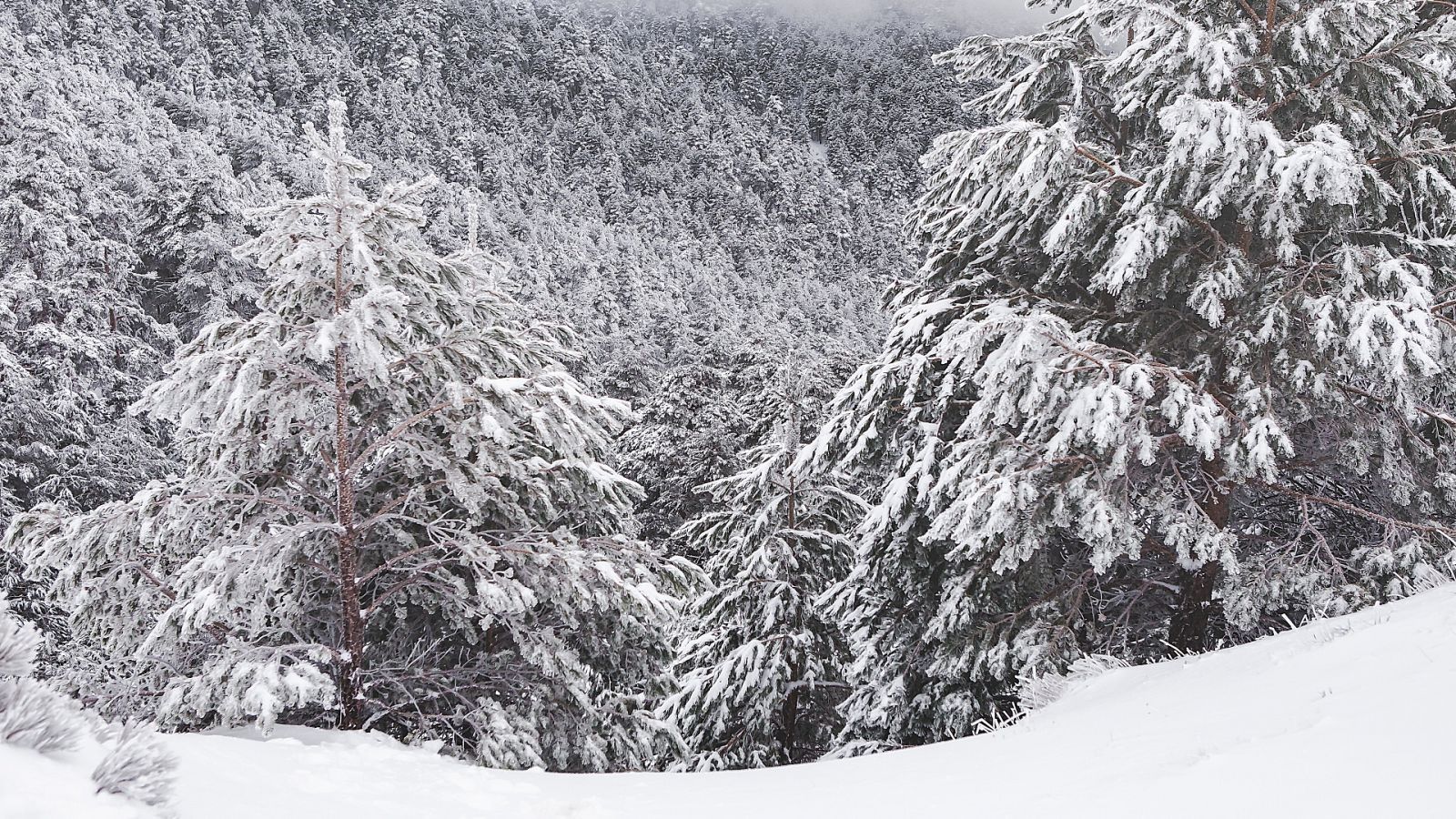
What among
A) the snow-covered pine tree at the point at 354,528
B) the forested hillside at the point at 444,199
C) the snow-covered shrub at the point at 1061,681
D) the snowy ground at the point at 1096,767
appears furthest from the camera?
the forested hillside at the point at 444,199

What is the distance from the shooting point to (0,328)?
20.0 metres

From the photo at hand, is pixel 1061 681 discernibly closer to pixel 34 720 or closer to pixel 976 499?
pixel 976 499

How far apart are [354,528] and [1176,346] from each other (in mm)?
7569

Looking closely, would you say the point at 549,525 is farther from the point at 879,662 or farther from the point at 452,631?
the point at 879,662

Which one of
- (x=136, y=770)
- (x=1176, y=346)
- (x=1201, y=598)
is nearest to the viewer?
(x=136, y=770)

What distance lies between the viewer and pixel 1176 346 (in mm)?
7777

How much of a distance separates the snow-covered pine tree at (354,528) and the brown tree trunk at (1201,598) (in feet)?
15.9

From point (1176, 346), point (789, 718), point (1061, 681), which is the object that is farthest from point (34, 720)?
point (789, 718)

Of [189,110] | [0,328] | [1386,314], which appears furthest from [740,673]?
[189,110]

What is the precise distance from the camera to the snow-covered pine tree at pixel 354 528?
595cm

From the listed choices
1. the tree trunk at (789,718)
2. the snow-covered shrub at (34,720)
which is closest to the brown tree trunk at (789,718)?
the tree trunk at (789,718)

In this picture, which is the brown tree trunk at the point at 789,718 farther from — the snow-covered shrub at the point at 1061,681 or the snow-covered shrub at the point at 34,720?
the snow-covered shrub at the point at 34,720

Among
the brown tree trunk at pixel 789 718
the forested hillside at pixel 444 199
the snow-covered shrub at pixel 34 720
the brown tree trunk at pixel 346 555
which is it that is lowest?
the forested hillside at pixel 444 199

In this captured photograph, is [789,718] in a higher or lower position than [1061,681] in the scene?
lower
